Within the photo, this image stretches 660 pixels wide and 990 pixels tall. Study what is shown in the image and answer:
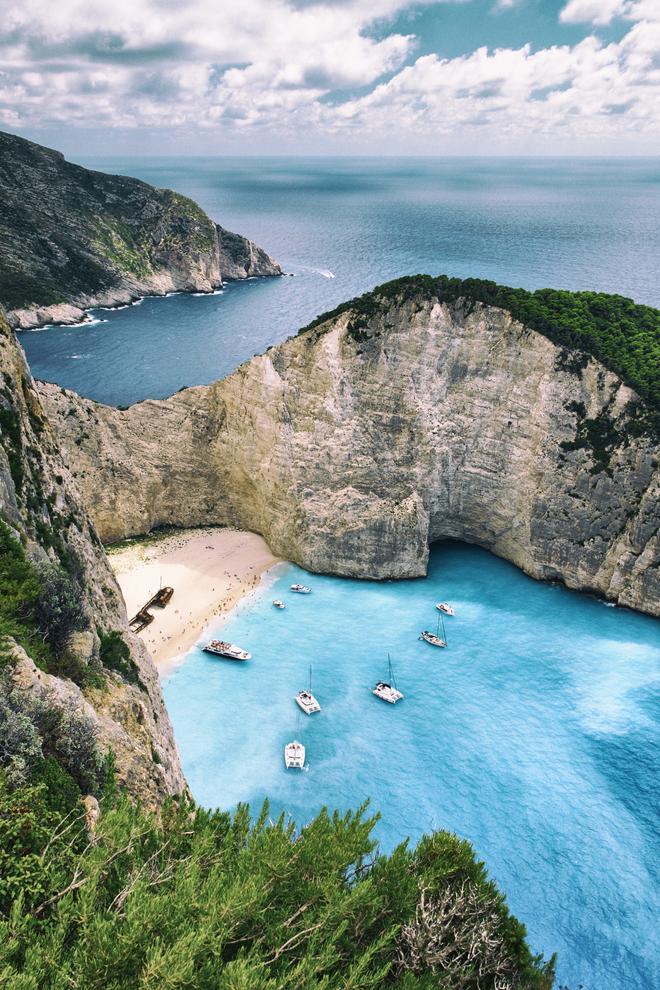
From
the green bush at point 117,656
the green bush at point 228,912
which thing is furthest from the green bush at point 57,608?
the green bush at point 228,912

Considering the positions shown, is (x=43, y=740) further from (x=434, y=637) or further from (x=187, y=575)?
(x=187, y=575)

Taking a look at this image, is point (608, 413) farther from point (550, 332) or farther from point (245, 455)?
point (245, 455)

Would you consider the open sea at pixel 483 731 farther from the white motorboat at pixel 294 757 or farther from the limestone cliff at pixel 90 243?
the limestone cliff at pixel 90 243

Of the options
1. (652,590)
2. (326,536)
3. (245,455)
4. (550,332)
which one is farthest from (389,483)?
(652,590)

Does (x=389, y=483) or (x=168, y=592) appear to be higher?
(x=389, y=483)

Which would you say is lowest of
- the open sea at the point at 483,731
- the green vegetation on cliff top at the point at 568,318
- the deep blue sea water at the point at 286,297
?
the open sea at the point at 483,731

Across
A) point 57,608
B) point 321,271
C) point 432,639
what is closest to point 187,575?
point 432,639
